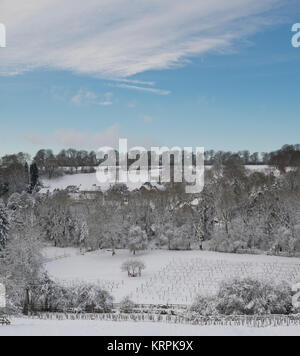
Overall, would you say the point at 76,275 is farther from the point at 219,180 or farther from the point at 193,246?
the point at 219,180

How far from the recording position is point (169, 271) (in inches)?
1200

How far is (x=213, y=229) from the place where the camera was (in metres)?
42.9

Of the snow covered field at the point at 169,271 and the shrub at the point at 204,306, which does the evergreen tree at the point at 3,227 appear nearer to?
the snow covered field at the point at 169,271

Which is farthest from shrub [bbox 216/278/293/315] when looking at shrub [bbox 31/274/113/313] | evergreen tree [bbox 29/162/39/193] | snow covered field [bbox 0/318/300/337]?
evergreen tree [bbox 29/162/39/193]

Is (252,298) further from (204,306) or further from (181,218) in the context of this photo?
(181,218)

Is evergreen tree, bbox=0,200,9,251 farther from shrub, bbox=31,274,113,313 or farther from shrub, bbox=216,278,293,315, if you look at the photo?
shrub, bbox=216,278,293,315

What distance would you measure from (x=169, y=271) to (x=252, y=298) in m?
12.2

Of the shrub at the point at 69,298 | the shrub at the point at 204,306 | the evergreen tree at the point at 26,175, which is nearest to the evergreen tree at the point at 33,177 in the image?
the evergreen tree at the point at 26,175

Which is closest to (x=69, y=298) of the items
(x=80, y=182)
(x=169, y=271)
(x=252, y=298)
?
(x=252, y=298)

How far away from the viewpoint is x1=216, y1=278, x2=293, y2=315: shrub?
1853 cm

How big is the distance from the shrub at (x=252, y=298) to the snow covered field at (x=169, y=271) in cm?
262

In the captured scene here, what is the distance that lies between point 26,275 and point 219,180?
31631 mm

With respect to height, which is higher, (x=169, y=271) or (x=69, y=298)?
(x=69, y=298)

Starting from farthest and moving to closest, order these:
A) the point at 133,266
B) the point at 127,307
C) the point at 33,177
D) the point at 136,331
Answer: the point at 33,177 → the point at 133,266 → the point at 127,307 → the point at 136,331
